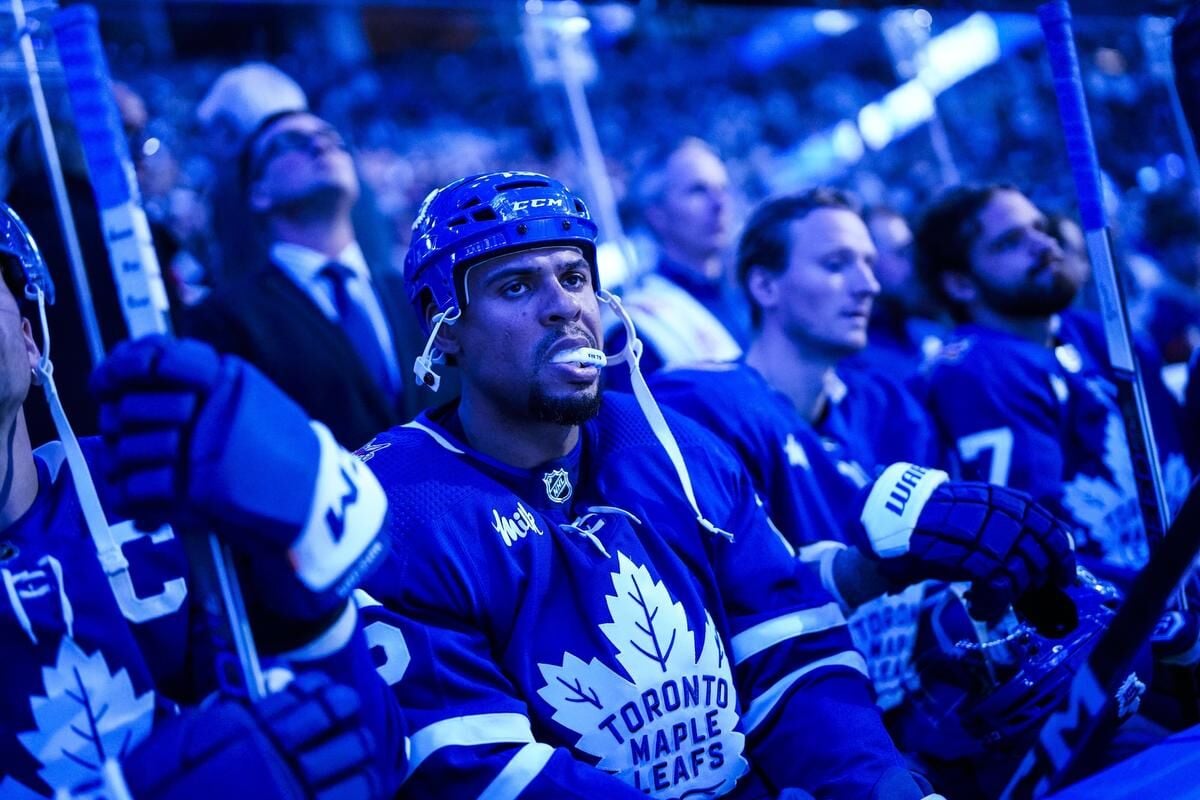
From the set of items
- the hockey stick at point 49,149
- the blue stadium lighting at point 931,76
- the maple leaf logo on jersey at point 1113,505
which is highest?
the blue stadium lighting at point 931,76

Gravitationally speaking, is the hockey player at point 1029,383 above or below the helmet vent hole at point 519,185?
below

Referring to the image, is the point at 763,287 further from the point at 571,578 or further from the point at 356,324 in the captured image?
the point at 571,578

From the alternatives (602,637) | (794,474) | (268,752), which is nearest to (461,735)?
(602,637)

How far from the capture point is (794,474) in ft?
8.10

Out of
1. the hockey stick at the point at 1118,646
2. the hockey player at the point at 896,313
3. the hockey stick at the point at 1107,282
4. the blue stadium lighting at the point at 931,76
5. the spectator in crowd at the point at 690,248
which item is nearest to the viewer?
the hockey stick at the point at 1118,646

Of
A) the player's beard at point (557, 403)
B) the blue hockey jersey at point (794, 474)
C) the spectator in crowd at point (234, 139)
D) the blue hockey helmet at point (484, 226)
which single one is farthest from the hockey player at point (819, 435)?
the spectator in crowd at point (234, 139)

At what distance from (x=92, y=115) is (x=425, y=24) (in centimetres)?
1348

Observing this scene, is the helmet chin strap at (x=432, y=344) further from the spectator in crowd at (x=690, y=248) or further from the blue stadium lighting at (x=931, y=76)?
the blue stadium lighting at (x=931, y=76)

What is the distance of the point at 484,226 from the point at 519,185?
4.5 inches

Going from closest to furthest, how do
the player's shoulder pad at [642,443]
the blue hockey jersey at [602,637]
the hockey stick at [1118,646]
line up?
the hockey stick at [1118,646] < the blue hockey jersey at [602,637] < the player's shoulder pad at [642,443]

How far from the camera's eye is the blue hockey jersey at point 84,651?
5.05 feet

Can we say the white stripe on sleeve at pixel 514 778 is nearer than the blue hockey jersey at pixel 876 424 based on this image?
Yes

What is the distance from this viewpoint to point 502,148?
35.6 feet

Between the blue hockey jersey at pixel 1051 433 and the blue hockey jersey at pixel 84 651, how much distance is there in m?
1.90
